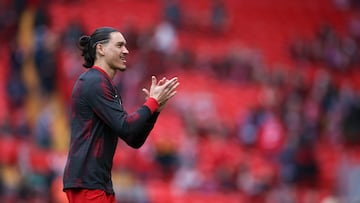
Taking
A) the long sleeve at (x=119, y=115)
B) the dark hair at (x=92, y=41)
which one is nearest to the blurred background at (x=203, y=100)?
the dark hair at (x=92, y=41)

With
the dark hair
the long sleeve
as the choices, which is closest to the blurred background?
the dark hair

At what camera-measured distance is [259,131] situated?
1956 cm

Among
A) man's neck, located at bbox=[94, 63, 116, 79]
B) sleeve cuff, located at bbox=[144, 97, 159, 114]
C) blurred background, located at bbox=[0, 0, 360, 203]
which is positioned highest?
blurred background, located at bbox=[0, 0, 360, 203]

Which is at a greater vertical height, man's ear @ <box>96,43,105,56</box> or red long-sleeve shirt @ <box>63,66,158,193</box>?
man's ear @ <box>96,43,105,56</box>

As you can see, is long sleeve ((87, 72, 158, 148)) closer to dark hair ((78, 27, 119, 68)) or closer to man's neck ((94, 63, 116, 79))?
man's neck ((94, 63, 116, 79))

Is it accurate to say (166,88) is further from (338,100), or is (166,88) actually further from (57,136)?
(338,100)

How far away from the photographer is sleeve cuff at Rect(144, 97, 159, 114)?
5883 mm

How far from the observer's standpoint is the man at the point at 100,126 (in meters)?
5.82

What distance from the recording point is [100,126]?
232 inches

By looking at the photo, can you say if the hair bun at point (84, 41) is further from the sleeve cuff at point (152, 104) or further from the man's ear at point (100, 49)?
the sleeve cuff at point (152, 104)

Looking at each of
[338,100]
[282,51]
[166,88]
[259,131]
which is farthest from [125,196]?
[282,51]

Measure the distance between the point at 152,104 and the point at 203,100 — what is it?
52.7 ft

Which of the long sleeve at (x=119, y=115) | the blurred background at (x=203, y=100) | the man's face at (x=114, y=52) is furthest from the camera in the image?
the blurred background at (x=203, y=100)

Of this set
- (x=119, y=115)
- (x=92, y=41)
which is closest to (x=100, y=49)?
(x=92, y=41)
